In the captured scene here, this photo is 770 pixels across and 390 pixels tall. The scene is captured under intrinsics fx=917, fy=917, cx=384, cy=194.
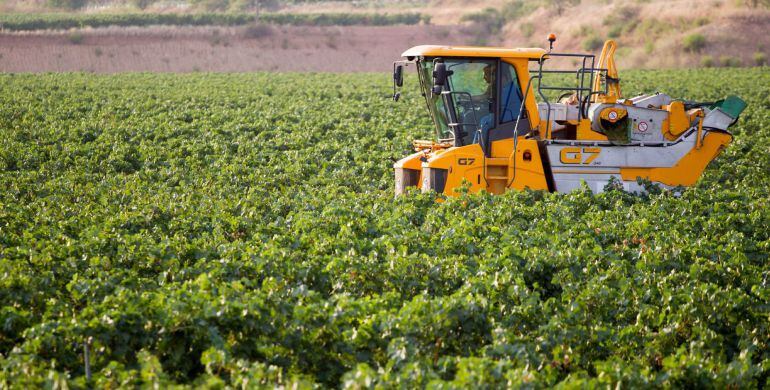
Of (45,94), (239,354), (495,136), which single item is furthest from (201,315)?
(45,94)

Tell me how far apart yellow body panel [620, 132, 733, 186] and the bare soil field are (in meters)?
48.2

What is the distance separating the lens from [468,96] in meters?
13.7

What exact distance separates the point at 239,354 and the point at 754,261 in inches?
240

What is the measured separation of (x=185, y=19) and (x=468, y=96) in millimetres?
58482

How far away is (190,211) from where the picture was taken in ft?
41.7

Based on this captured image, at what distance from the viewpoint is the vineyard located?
278 inches

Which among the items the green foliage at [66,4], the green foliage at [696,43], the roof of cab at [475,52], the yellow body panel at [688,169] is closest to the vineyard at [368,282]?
the yellow body panel at [688,169]

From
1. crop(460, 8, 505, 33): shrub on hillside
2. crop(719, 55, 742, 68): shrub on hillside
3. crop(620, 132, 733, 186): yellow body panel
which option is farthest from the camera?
crop(460, 8, 505, 33): shrub on hillside

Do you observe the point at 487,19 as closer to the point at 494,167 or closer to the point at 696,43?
the point at 696,43

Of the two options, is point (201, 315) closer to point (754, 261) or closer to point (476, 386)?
point (476, 386)

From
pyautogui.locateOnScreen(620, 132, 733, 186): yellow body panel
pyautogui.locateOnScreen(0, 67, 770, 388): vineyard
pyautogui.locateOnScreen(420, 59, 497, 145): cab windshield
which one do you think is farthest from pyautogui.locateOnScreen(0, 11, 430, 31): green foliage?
pyautogui.locateOnScreen(620, 132, 733, 186): yellow body panel

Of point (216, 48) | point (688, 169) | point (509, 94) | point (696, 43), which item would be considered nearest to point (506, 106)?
point (509, 94)

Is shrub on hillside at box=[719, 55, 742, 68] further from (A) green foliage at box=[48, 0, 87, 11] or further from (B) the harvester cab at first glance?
(A) green foliage at box=[48, 0, 87, 11]

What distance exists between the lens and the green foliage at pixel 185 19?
208 ft
